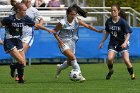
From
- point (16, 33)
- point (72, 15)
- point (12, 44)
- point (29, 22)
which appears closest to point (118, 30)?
point (72, 15)

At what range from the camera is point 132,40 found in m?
24.9

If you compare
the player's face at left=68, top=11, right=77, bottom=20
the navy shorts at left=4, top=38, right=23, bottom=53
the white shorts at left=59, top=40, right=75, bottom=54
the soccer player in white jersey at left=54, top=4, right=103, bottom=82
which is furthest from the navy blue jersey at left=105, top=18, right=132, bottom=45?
the navy shorts at left=4, top=38, right=23, bottom=53

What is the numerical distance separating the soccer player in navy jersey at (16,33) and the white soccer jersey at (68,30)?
2.87 feet

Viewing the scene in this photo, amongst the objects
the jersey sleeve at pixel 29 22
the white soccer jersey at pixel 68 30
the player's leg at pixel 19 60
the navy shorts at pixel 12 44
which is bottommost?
the player's leg at pixel 19 60

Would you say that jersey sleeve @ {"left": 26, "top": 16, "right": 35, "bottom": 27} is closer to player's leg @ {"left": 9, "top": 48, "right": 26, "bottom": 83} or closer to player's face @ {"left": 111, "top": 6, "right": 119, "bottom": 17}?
player's leg @ {"left": 9, "top": 48, "right": 26, "bottom": 83}

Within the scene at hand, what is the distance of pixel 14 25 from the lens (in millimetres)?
15234

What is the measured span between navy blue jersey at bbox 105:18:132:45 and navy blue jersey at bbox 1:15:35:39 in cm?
234

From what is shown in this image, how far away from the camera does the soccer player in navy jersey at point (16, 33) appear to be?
15.2 m

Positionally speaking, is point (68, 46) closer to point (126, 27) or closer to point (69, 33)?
point (69, 33)

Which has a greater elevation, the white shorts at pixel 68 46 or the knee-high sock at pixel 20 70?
the white shorts at pixel 68 46

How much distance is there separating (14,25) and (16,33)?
0.72 feet

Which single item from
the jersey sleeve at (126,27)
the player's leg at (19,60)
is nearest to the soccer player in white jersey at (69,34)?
the player's leg at (19,60)

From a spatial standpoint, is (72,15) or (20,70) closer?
(20,70)

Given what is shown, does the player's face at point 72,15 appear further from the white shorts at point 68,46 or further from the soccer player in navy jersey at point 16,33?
the soccer player in navy jersey at point 16,33
